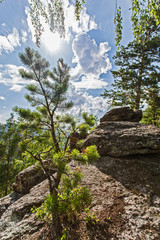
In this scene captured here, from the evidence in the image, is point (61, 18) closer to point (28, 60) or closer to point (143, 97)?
point (28, 60)

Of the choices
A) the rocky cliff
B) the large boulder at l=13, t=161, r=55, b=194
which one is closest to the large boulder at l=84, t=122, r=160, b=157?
the rocky cliff

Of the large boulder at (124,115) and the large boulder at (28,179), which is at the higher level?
the large boulder at (124,115)

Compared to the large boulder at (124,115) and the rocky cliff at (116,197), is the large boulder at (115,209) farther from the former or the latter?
the large boulder at (124,115)

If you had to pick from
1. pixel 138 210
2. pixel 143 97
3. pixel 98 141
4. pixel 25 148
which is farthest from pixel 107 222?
pixel 143 97

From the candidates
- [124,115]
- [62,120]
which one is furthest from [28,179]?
[124,115]

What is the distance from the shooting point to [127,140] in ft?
16.5

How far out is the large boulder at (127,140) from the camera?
480cm

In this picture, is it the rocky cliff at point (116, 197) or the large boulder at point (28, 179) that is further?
the large boulder at point (28, 179)

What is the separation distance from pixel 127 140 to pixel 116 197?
2.71 metres

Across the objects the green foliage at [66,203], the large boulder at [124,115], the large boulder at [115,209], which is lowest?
the large boulder at [115,209]

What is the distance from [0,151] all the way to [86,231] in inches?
464

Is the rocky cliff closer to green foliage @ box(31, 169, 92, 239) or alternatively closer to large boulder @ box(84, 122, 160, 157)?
large boulder @ box(84, 122, 160, 157)

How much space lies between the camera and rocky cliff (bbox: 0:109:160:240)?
7.36 feet

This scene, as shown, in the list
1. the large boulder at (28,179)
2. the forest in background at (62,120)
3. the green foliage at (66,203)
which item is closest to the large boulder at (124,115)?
the forest in background at (62,120)
